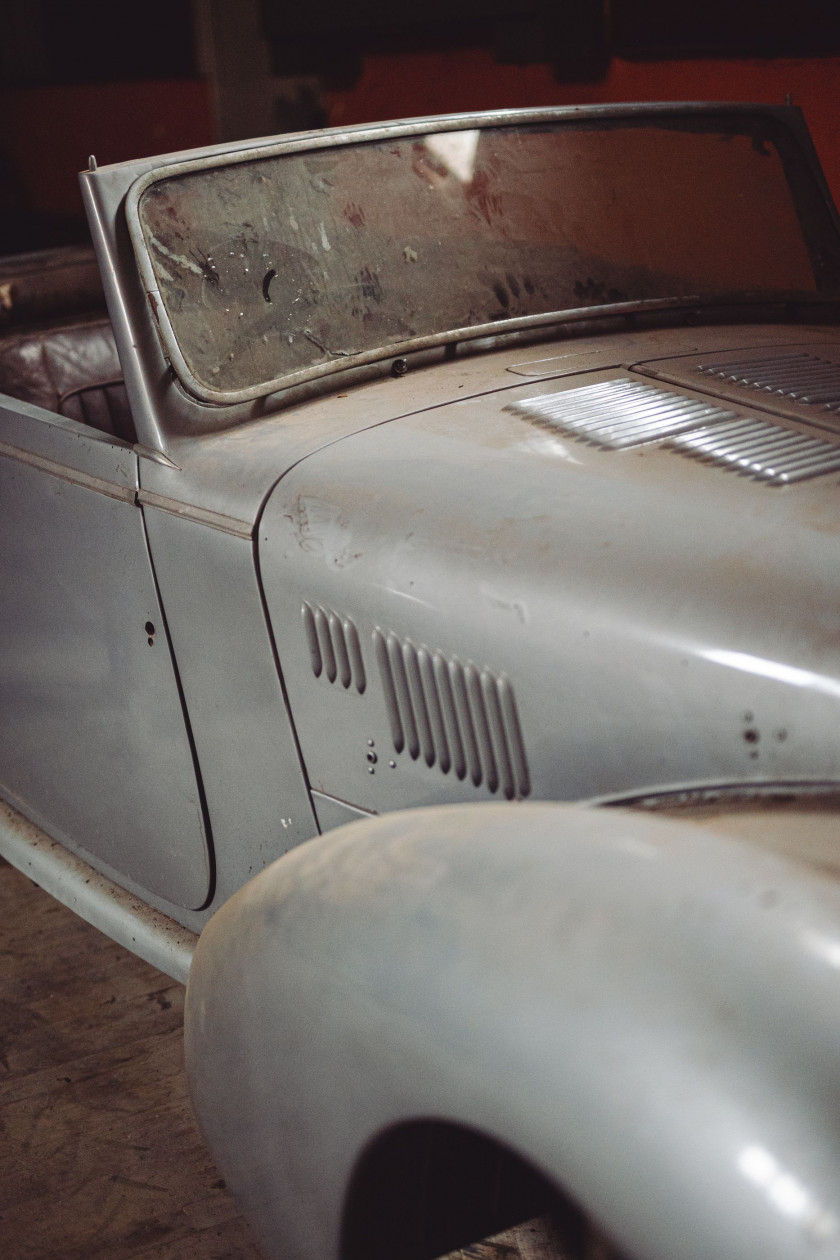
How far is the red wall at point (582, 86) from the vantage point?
3297 mm

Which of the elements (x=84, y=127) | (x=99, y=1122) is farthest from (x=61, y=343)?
(x=84, y=127)

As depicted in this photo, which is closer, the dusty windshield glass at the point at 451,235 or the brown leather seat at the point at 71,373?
the dusty windshield glass at the point at 451,235

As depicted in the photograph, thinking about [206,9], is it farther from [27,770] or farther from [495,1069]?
[495,1069]

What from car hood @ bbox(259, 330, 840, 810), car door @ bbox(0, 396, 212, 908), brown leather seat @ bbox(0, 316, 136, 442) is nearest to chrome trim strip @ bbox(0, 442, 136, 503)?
car door @ bbox(0, 396, 212, 908)

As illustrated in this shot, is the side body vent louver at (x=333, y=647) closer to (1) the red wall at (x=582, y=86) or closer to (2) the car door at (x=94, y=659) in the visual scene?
(2) the car door at (x=94, y=659)

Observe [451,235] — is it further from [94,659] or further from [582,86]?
[582,86]

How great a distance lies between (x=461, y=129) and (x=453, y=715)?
3.61 feet

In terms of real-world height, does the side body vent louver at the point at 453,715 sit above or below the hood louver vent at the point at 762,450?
below

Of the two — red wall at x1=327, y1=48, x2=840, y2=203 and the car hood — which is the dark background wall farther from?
the car hood

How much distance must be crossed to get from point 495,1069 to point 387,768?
580 millimetres

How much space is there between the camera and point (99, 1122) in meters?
1.85

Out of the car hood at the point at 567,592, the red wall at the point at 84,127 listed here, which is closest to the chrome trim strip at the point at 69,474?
the car hood at the point at 567,592

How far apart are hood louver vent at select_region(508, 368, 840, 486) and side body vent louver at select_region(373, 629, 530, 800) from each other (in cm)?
35

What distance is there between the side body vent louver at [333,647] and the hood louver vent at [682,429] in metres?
0.37
